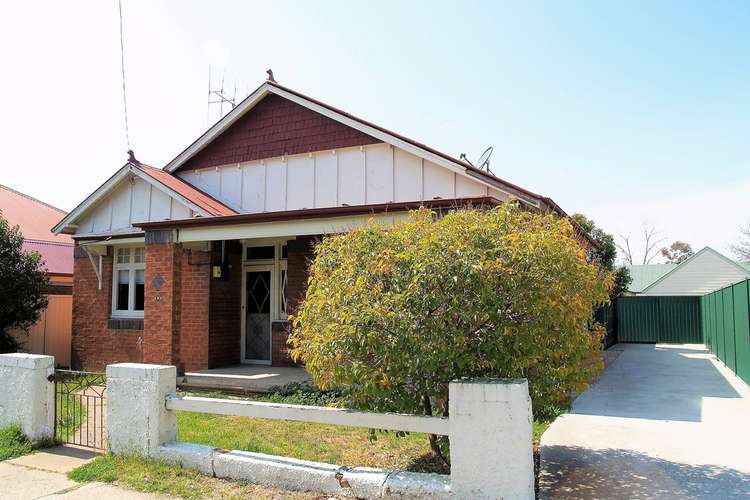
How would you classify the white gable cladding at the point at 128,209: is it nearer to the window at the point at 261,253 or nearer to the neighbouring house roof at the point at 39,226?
the window at the point at 261,253

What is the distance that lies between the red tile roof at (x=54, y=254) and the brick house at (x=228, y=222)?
3030 millimetres

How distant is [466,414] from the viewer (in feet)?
14.2

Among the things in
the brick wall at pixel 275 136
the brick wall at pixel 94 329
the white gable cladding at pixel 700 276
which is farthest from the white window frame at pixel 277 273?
the white gable cladding at pixel 700 276

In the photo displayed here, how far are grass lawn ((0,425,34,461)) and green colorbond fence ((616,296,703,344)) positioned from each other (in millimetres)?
20375

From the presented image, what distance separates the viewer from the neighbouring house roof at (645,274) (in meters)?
37.9

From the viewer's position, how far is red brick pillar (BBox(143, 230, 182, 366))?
10859mm

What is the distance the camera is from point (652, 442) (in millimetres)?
6438

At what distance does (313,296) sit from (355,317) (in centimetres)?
74

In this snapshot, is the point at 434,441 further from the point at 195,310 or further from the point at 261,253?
the point at 261,253

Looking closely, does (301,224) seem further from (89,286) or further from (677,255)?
(677,255)

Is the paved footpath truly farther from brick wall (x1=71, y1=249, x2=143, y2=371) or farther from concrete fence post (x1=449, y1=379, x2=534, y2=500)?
brick wall (x1=71, y1=249, x2=143, y2=371)

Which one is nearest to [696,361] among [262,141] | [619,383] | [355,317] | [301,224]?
[619,383]

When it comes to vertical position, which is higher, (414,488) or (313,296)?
(313,296)

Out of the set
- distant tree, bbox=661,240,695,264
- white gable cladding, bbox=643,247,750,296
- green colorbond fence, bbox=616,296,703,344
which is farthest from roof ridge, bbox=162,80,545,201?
distant tree, bbox=661,240,695,264
